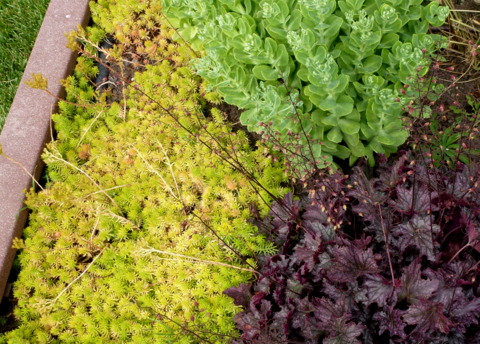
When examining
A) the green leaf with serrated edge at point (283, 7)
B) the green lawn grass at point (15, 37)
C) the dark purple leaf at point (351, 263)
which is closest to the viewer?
the dark purple leaf at point (351, 263)

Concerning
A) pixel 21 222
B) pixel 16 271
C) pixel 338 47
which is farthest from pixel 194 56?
pixel 16 271

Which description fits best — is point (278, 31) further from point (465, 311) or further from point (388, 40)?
point (465, 311)

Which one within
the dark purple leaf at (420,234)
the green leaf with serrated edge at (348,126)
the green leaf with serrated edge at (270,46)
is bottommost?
the dark purple leaf at (420,234)

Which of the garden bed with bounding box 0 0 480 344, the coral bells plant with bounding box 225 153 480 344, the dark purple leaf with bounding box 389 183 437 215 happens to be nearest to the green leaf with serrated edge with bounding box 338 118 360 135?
the garden bed with bounding box 0 0 480 344

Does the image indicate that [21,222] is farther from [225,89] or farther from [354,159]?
[354,159]

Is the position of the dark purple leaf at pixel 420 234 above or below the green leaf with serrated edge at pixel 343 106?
below

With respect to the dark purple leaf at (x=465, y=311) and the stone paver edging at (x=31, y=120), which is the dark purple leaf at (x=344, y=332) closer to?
the dark purple leaf at (x=465, y=311)

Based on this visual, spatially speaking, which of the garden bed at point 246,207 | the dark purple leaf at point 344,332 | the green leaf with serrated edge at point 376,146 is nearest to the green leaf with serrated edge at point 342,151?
the garden bed at point 246,207
